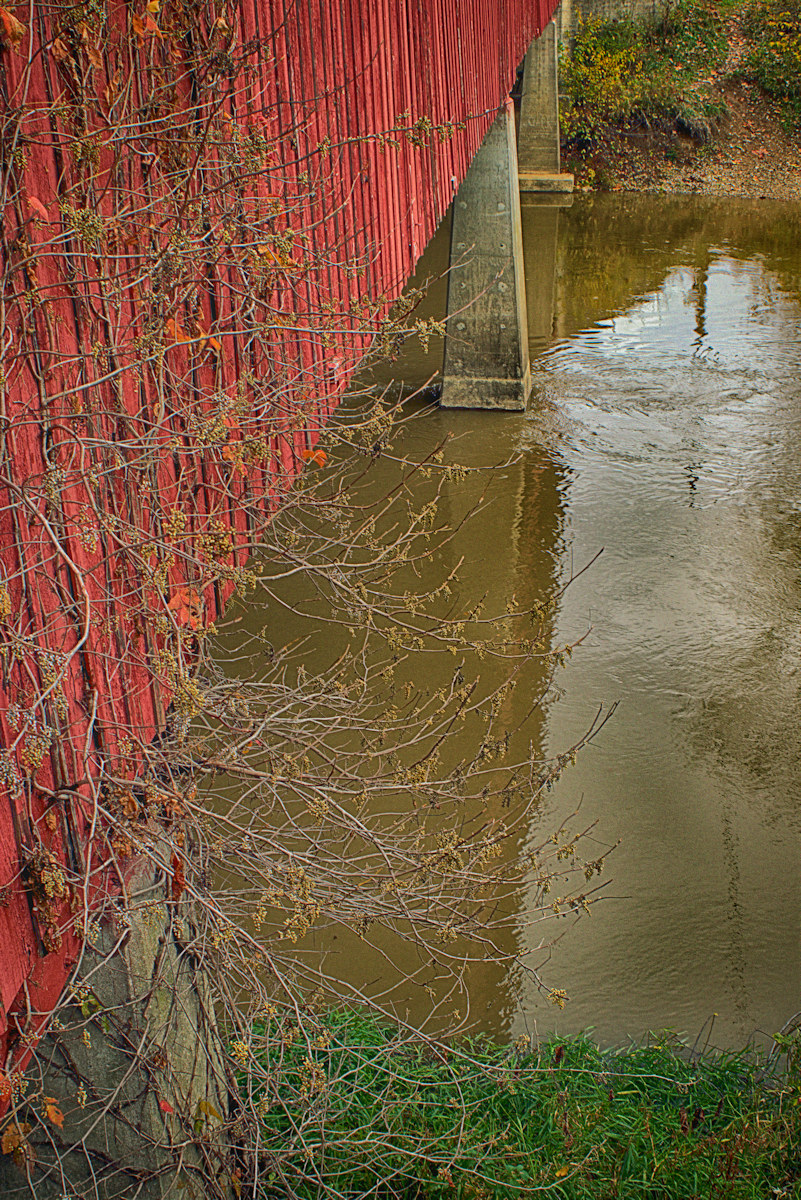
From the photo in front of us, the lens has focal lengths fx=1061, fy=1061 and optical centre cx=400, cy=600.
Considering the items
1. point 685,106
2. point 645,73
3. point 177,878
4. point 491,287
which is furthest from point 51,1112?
point 645,73

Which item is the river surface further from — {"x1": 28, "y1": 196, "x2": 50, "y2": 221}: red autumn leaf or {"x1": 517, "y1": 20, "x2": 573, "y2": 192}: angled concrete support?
{"x1": 517, "y1": 20, "x2": 573, "y2": 192}: angled concrete support

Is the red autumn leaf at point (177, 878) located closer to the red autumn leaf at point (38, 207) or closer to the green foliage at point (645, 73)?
the red autumn leaf at point (38, 207)

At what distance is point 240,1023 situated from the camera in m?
2.94

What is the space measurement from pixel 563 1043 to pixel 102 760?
3.08m

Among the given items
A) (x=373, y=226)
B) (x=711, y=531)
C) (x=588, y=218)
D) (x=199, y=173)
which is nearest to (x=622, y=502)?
(x=711, y=531)

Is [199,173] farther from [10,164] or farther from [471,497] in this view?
[471,497]

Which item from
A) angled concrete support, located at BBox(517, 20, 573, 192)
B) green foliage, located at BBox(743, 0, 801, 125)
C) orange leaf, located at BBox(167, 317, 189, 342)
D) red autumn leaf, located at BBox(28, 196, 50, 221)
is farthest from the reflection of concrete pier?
red autumn leaf, located at BBox(28, 196, 50, 221)

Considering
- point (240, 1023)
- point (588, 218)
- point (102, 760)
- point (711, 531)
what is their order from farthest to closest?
1. point (588, 218)
2. point (711, 531)
3. point (240, 1023)
4. point (102, 760)

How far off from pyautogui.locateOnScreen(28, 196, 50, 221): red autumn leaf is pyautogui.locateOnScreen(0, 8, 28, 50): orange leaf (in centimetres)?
25

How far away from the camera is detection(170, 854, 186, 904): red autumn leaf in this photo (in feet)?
7.75

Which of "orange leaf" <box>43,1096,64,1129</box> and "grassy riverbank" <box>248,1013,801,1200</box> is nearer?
"orange leaf" <box>43,1096,64,1129</box>

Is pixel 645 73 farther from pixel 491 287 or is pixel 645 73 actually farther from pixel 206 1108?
pixel 206 1108

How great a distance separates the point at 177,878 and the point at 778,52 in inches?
1149

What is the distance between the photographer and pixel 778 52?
85.4ft
